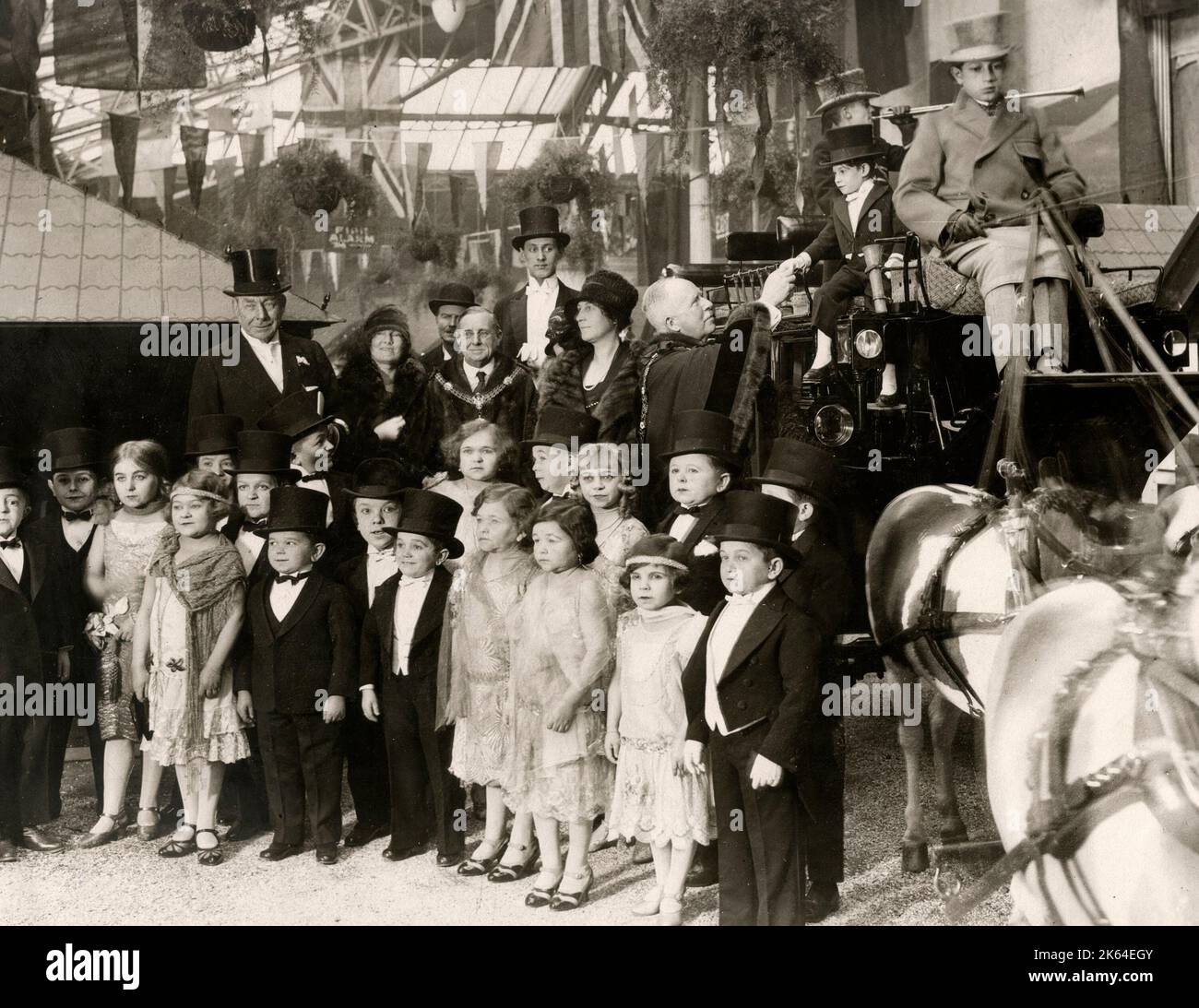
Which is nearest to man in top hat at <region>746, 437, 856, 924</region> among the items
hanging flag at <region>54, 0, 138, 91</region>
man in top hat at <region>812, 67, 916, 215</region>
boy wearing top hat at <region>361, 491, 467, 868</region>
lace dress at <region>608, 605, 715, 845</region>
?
lace dress at <region>608, 605, 715, 845</region>

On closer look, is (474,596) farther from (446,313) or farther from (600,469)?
(446,313)

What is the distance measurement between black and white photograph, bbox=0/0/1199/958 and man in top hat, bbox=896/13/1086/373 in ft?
0.04

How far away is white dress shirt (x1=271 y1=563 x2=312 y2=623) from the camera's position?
4145mm

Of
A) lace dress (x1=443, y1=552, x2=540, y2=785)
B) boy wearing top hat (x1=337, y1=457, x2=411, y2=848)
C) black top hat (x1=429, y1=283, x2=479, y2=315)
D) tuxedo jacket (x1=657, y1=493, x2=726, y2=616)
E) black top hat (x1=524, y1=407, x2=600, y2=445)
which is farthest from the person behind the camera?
black top hat (x1=429, y1=283, x2=479, y2=315)

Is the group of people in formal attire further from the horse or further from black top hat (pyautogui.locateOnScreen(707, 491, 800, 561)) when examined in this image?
the horse

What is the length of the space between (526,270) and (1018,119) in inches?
65.7

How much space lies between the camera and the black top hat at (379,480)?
13.6 feet

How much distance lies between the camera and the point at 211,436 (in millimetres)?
4301

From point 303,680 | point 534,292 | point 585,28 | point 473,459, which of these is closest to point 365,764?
point 303,680

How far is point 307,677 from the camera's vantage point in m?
4.12

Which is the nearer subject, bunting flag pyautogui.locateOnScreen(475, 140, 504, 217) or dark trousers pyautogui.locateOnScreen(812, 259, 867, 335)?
dark trousers pyautogui.locateOnScreen(812, 259, 867, 335)

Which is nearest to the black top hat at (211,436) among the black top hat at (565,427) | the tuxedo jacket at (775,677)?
the black top hat at (565,427)
